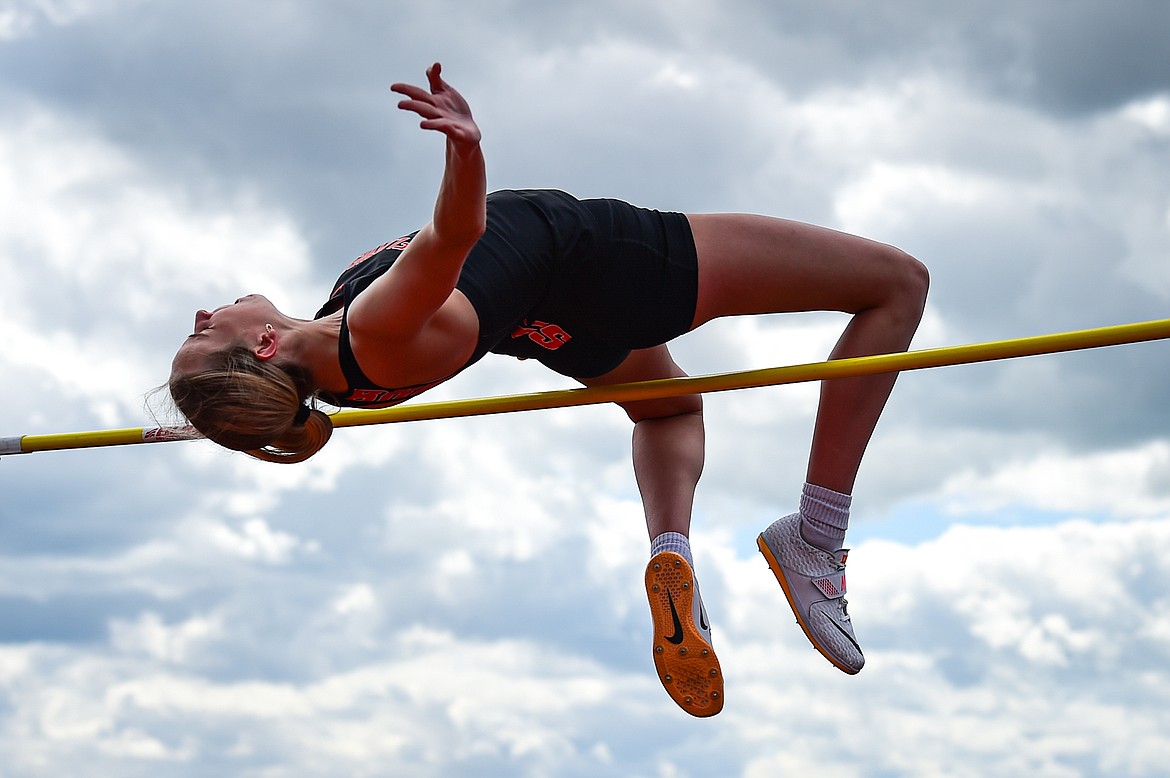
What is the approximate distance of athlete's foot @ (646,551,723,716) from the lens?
4.30m

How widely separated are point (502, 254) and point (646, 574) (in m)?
1.35

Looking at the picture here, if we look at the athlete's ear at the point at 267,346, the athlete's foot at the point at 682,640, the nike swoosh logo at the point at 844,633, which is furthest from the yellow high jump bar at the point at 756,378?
the nike swoosh logo at the point at 844,633

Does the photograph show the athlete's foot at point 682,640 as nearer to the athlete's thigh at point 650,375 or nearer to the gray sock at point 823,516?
the gray sock at point 823,516

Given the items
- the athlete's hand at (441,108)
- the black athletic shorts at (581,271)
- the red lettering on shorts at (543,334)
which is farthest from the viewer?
the red lettering on shorts at (543,334)

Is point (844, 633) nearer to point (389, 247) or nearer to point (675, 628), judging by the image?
point (675, 628)

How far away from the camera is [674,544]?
14.8 ft

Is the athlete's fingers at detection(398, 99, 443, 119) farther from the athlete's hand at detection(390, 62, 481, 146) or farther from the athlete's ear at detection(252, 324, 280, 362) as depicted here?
the athlete's ear at detection(252, 324, 280, 362)

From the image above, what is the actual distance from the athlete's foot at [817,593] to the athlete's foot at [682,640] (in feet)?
1.17

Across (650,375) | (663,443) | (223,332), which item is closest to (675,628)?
(663,443)

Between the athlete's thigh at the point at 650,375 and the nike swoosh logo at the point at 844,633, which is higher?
the athlete's thigh at the point at 650,375

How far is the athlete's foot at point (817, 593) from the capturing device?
14.9ft

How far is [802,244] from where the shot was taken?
4.01m

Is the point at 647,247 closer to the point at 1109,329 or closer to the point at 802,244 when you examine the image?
the point at 802,244

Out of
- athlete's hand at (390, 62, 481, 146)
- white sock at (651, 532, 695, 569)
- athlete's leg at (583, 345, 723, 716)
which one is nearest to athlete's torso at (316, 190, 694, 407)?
athlete's leg at (583, 345, 723, 716)
